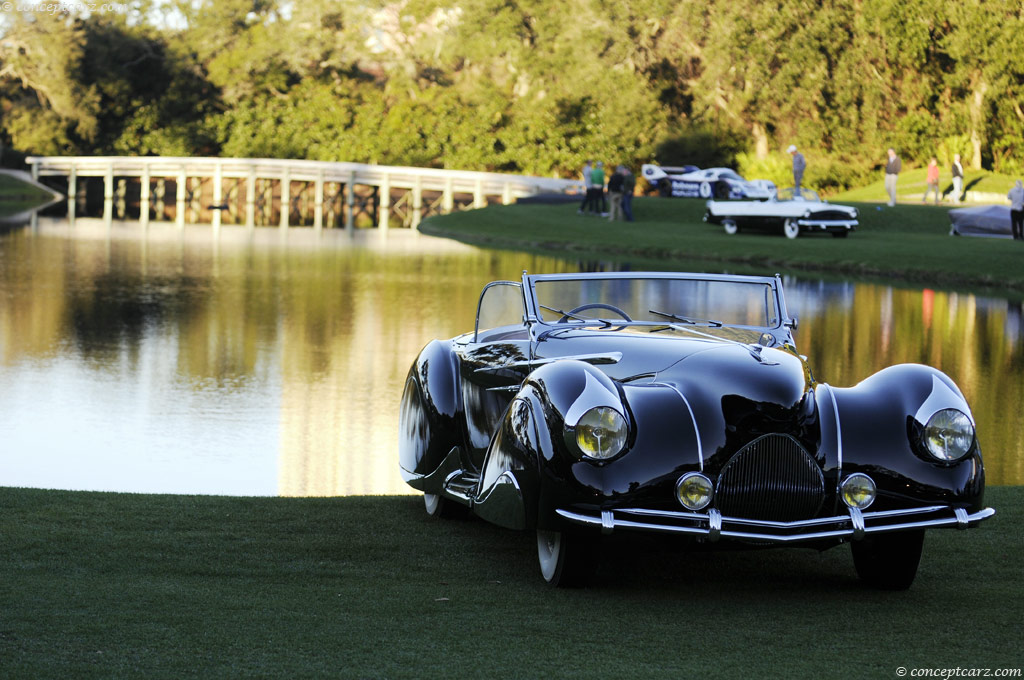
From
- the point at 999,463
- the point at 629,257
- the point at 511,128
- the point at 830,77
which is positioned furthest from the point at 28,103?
the point at 999,463

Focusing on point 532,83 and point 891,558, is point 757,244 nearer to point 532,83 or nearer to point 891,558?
point 891,558

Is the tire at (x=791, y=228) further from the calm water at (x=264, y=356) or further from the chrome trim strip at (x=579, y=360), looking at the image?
the chrome trim strip at (x=579, y=360)

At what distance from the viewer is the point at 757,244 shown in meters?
34.9

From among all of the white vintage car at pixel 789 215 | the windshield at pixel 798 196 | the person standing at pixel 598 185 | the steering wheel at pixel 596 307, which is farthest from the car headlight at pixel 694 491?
the person standing at pixel 598 185

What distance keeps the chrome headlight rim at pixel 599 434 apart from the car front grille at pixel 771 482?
455mm

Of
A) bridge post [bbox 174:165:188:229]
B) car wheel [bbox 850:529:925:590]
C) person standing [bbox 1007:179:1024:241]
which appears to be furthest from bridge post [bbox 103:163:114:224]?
car wheel [bbox 850:529:925:590]

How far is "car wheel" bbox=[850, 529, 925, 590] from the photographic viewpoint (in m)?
6.31

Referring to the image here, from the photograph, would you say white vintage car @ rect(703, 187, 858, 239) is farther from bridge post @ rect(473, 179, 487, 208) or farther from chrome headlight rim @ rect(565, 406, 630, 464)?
chrome headlight rim @ rect(565, 406, 630, 464)

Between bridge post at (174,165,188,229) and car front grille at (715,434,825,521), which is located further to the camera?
bridge post at (174,165,188,229)

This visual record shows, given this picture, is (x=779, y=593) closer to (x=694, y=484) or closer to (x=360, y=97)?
(x=694, y=484)

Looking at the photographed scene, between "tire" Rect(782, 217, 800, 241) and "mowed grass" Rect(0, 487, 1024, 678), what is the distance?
29790 mm

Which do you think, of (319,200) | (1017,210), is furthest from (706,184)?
(319,200)

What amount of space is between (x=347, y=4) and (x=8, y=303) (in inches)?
2407

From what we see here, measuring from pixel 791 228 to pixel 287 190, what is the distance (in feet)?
119
